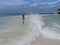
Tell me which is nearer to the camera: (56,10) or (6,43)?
(6,43)

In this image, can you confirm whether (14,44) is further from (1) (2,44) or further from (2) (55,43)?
(2) (55,43)

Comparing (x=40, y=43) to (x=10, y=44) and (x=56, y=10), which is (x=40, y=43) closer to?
(x=10, y=44)

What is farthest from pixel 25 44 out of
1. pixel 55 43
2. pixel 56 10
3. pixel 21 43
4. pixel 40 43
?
pixel 56 10

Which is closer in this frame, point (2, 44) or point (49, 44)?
point (49, 44)

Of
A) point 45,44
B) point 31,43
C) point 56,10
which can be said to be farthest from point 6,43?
point 56,10

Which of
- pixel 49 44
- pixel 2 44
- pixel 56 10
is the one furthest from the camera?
pixel 56 10

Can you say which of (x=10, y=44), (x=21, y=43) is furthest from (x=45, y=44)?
(x=10, y=44)

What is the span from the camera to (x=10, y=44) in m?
7.82

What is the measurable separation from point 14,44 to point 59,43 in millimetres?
2140

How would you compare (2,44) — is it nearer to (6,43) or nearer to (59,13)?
(6,43)

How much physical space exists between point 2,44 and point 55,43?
2603 millimetres

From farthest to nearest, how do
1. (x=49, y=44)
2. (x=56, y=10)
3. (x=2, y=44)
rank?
(x=56, y=10), (x=2, y=44), (x=49, y=44)

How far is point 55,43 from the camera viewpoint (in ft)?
25.0

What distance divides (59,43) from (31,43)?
52.2 inches
